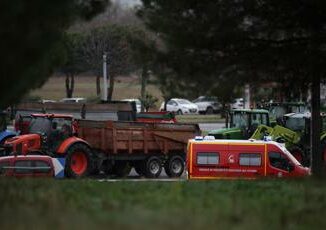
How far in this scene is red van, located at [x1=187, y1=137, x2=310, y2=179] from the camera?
23.1 m

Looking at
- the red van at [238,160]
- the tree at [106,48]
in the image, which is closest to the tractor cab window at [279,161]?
the red van at [238,160]

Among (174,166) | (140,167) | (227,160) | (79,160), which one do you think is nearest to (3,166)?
(79,160)

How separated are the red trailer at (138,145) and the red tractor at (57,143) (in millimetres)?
921

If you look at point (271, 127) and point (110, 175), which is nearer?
point (110, 175)

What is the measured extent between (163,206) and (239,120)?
2177 cm

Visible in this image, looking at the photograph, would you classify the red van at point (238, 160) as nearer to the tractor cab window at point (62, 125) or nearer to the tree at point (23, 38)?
the tractor cab window at point (62, 125)

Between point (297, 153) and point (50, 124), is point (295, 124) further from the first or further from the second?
point (50, 124)

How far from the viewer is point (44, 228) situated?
24.9 ft

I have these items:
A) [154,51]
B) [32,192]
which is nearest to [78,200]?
[32,192]

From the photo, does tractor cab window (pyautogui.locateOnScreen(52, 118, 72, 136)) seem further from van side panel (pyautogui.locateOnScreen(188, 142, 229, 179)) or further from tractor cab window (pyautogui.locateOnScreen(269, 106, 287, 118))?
tractor cab window (pyautogui.locateOnScreen(269, 106, 287, 118))

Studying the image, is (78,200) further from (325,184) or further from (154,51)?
(154,51)

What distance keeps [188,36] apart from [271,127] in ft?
49.2

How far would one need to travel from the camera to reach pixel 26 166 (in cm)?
2180

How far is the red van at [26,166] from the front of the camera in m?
21.5
